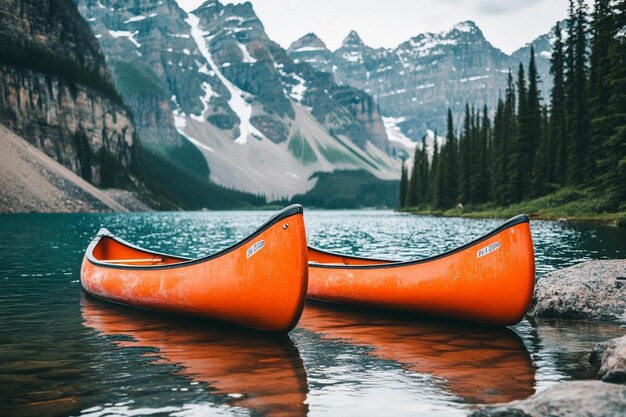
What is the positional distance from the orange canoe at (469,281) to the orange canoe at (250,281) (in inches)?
129

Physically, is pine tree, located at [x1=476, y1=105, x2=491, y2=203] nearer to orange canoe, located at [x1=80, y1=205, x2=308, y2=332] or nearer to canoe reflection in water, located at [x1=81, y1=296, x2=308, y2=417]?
canoe reflection in water, located at [x1=81, y1=296, x2=308, y2=417]

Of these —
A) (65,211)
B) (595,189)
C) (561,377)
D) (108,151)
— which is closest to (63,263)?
(561,377)

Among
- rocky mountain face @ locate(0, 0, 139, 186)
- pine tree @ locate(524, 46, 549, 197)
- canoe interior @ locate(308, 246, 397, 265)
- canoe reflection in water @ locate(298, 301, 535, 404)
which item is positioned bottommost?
canoe reflection in water @ locate(298, 301, 535, 404)

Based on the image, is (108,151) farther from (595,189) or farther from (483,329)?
(483,329)

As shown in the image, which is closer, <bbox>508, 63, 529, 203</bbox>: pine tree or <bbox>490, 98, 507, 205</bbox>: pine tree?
<bbox>508, 63, 529, 203</bbox>: pine tree

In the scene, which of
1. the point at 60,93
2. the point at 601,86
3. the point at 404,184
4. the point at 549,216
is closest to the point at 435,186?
the point at 404,184

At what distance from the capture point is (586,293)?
12.8 meters

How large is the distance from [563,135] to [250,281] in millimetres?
55910

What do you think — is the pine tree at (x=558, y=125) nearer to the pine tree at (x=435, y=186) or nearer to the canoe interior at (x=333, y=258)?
the pine tree at (x=435, y=186)

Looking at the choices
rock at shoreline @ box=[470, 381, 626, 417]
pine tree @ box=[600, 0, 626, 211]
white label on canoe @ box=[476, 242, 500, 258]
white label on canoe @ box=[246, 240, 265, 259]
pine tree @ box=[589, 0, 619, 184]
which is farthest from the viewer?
pine tree @ box=[589, 0, 619, 184]

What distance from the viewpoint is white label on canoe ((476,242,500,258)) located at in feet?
37.5

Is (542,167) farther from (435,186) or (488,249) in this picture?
(488,249)

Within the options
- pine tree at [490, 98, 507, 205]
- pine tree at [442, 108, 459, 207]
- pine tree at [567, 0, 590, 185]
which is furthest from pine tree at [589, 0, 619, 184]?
pine tree at [442, 108, 459, 207]

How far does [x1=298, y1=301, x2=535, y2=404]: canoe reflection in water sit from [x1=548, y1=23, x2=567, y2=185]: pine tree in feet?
166
